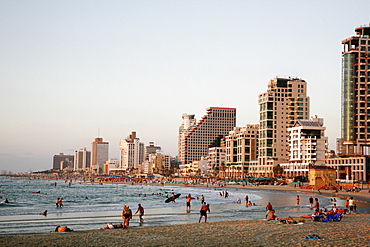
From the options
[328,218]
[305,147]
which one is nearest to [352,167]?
[305,147]

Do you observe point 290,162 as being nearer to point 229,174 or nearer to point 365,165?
point 365,165

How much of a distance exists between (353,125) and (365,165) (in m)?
18.3

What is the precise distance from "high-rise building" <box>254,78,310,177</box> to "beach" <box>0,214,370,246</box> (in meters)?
132

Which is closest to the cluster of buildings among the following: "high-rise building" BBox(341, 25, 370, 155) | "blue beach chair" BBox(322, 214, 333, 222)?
"high-rise building" BBox(341, 25, 370, 155)

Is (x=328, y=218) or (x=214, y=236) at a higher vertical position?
(x=328, y=218)

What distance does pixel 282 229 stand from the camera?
3139cm

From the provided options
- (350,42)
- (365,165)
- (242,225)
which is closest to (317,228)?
(242,225)

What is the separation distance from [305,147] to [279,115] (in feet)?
74.4

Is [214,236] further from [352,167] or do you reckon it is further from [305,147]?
[305,147]

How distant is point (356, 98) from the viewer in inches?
5453

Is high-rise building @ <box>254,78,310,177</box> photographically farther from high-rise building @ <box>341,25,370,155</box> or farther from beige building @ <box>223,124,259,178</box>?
high-rise building @ <box>341,25,370,155</box>

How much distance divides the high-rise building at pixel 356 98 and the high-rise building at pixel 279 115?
28.0 meters

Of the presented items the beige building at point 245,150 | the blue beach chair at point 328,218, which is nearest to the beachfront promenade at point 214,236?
the blue beach chair at point 328,218

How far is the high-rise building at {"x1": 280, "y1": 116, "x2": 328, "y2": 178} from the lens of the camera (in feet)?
476
